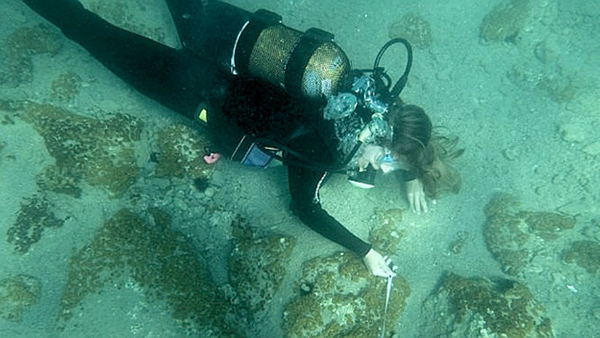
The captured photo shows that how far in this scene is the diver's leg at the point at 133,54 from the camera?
4.41 m

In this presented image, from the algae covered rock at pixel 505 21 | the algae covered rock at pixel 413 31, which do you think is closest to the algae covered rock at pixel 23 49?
the algae covered rock at pixel 413 31

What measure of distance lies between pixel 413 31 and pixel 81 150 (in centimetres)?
618

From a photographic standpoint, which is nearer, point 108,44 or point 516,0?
point 108,44

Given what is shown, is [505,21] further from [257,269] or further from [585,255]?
[257,269]

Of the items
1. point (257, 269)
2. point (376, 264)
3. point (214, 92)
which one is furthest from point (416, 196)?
point (214, 92)

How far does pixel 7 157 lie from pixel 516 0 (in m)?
9.51

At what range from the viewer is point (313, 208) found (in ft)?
13.3

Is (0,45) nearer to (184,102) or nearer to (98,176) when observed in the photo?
(98,176)

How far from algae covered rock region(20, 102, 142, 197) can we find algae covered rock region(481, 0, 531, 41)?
719cm

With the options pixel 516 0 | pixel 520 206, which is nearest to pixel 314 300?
pixel 520 206

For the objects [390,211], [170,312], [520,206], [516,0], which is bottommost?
[170,312]

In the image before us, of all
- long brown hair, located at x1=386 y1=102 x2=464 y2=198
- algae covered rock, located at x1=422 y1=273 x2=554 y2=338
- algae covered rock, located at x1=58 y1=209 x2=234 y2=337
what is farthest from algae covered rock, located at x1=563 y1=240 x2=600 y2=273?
algae covered rock, located at x1=58 y1=209 x2=234 y2=337

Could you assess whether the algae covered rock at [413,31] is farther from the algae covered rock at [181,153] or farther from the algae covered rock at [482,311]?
the algae covered rock at [482,311]

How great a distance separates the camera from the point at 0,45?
16.6 ft
